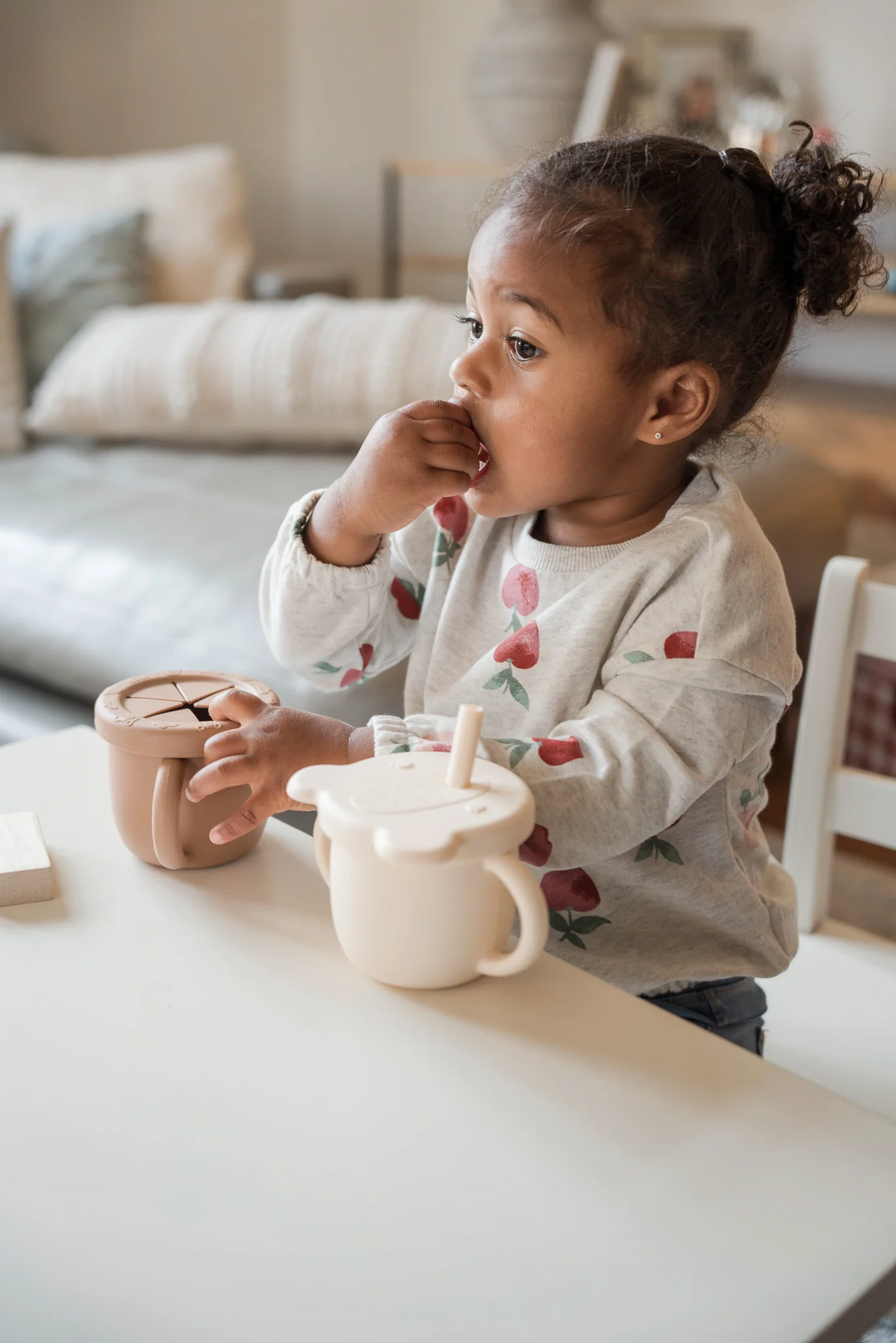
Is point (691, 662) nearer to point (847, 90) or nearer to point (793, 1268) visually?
point (793, 1268)

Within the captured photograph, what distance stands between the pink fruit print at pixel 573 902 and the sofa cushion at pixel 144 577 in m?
0.60

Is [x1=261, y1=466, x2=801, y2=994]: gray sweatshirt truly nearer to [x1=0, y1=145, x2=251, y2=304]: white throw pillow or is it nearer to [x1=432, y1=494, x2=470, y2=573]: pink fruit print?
[x1=432, y1=494, x2=470, y2=573]: pink fruit print

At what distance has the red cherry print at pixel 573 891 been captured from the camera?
83cm

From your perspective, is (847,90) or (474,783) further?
(847,90)

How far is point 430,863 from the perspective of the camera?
20.9 inches

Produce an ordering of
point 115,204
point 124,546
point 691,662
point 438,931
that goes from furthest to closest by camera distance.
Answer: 1. point 115,204
2. point 124,546
3. point 691,662
4. point 438,931

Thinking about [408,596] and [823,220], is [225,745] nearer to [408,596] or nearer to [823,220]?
[408,596]

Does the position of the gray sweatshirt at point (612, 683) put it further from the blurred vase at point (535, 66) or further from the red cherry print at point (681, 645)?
the blurred vase at point (535, 66)

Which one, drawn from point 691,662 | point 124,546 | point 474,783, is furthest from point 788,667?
point 124,546

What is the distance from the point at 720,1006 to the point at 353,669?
37 cm

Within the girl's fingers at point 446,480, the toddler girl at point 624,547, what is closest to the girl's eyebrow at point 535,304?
the toddler girl at point 624,547

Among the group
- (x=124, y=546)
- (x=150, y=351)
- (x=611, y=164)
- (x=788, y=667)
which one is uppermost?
(x=611, y=164)

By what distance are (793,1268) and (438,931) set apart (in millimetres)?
201

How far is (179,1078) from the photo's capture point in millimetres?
535
